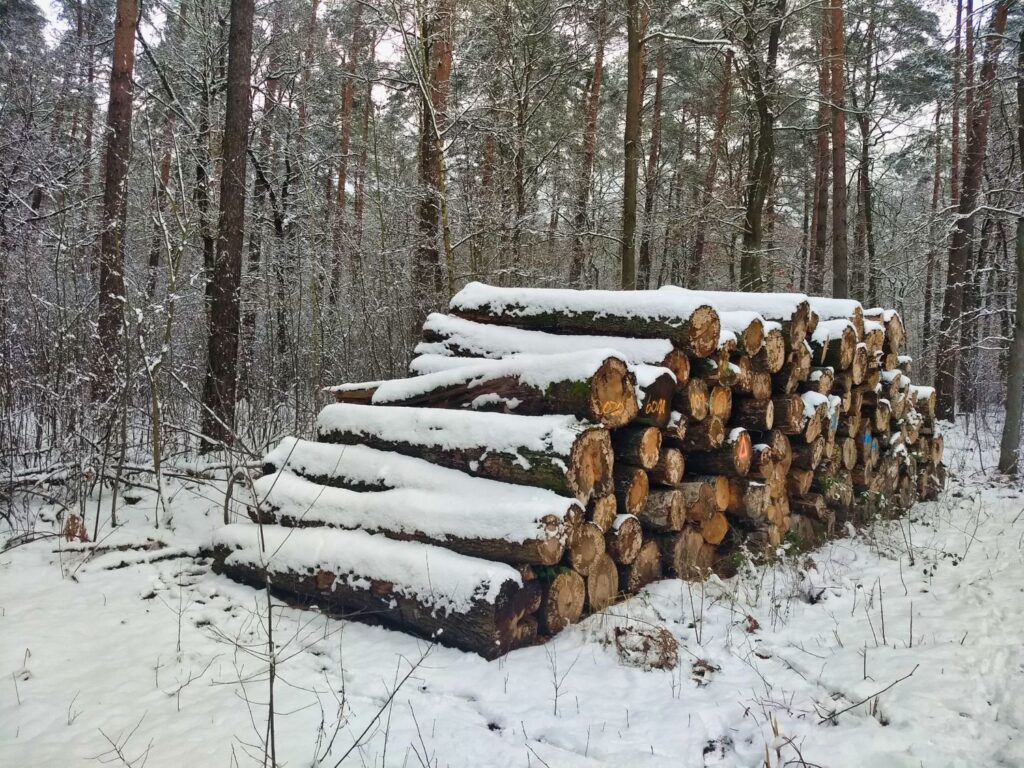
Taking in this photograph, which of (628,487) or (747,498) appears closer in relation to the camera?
(628,487)

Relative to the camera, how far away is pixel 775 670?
321 cm

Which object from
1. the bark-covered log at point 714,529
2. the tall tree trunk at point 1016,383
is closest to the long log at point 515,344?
the bark-covered log at point 714,529

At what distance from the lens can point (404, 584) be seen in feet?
11.6

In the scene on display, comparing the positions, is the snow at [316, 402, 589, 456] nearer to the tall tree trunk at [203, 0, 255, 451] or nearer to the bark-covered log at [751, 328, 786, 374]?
the bark-covered log at [751, 328, 786, 374]

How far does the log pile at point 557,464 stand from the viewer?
355cm

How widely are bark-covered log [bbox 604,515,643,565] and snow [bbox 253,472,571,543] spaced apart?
60 cm

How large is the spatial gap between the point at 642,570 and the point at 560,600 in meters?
0.86

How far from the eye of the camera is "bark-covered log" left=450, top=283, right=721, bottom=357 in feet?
14.3

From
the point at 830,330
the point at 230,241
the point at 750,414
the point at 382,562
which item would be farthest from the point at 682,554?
the point at 230,241

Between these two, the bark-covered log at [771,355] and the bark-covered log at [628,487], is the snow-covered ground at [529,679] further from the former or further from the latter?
the bark-covered log at [771,355]

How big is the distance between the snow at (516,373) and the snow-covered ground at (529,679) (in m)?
1.48

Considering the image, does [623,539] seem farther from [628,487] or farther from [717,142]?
[717,142]

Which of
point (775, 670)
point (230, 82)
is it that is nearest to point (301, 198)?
point (230, 82)

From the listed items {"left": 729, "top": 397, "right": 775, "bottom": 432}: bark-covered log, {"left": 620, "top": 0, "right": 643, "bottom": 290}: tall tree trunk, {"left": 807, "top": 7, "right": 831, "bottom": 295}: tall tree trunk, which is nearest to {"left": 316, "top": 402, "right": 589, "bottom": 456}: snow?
{"left": 729, "top": 397, "right": 775, "bottom": 432}: bark-covered log
